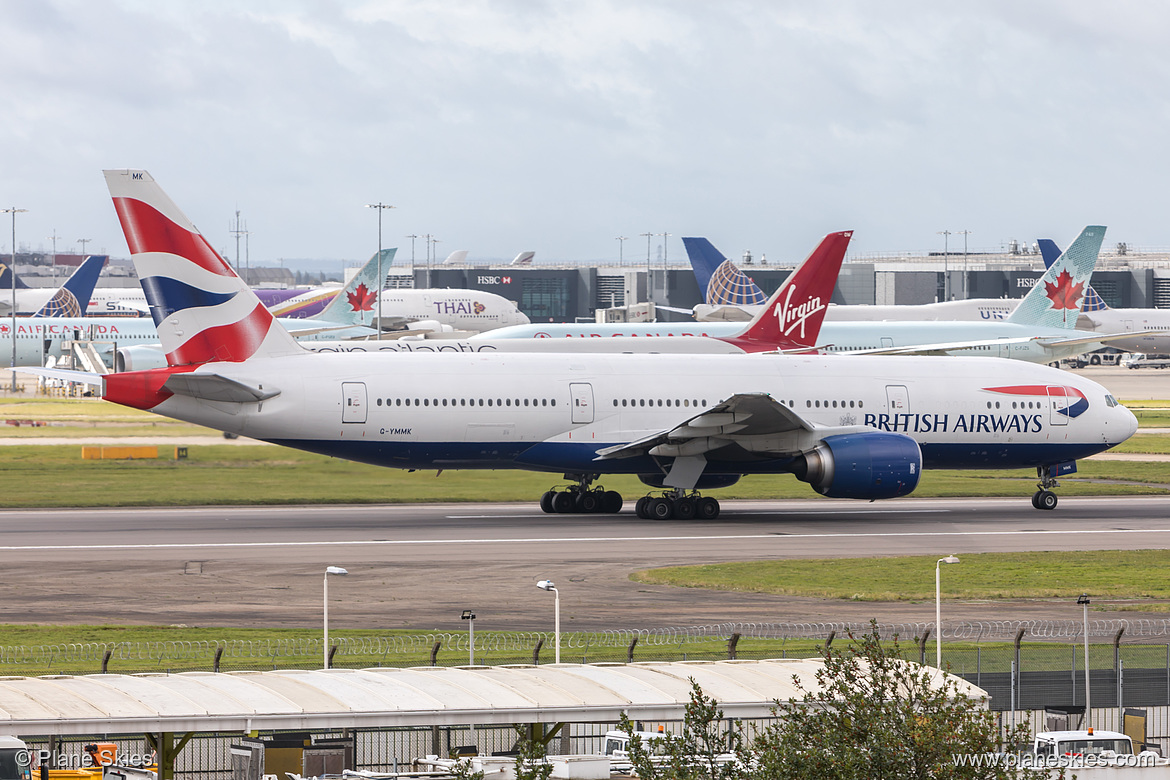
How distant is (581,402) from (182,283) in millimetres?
10873

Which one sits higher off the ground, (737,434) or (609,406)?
(609,406)

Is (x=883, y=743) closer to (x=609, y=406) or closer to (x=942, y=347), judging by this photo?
(x=609, y=406)

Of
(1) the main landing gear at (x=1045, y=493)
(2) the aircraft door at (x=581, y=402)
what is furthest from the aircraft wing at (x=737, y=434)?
(1) the main landing gear at (x=1045, y=493)

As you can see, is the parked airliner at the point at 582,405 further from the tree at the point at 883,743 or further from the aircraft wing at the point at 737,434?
the tree at the point at 883,743

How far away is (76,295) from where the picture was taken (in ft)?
406

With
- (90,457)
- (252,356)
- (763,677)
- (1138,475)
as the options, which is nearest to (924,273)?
(1138,475)

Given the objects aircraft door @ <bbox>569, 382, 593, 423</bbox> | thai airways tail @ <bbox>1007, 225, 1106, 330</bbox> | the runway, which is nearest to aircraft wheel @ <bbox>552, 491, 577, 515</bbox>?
the runway

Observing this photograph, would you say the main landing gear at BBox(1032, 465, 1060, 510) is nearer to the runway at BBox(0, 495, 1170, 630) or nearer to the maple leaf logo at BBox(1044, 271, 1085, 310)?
the runway at BBox(0, 495, 1170, 630)

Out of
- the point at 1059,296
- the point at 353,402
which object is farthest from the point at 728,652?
the point at 1059,296

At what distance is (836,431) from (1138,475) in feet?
65.1

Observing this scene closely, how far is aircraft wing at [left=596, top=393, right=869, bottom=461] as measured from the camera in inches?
1559

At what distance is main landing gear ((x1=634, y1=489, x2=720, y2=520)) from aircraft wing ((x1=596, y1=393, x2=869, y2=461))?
1.57 m

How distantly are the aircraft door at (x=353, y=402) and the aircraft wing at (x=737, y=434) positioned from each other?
21.5 feet

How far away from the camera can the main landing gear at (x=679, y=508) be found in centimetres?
4162
